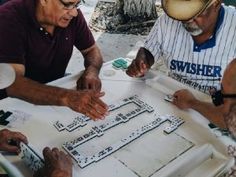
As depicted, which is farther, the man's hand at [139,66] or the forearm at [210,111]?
the man's hand at [139,66]

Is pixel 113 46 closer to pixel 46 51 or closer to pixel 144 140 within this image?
pixel 46 51

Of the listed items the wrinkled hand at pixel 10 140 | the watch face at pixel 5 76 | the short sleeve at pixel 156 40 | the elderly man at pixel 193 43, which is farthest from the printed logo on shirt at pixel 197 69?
the watch face at pixel 5 76

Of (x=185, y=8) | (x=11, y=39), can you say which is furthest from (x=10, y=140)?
(x=185, y=8)

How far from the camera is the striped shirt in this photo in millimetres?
1571

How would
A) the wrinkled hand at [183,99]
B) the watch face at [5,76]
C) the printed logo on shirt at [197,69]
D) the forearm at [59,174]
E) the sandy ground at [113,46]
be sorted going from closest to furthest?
the watch face at [5,76], the forearm at [59,174], the wrinkled hand at [183,99], the printed logo on shirt at [197,69], the sandy ground at [113,46]

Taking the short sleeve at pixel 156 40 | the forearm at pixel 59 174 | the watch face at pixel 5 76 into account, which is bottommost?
the forearm at pixel 59 174

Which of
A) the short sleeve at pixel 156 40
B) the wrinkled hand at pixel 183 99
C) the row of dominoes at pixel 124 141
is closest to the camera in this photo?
the row of dominoes at pixel 124 141

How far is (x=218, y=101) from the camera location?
1151mm

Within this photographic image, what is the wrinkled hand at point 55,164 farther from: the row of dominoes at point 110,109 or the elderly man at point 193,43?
the elderly man at point 193,43

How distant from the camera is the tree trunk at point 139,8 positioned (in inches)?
143

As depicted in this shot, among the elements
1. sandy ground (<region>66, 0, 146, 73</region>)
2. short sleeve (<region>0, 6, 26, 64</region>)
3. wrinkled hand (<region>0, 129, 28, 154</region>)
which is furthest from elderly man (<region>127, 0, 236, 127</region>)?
sandy ground (<region>66, 0, 146, 73</region>)

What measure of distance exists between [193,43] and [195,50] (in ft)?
0.11

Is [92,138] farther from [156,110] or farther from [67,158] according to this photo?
[156,110]

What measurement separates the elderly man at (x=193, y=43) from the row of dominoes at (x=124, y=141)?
12 cm
